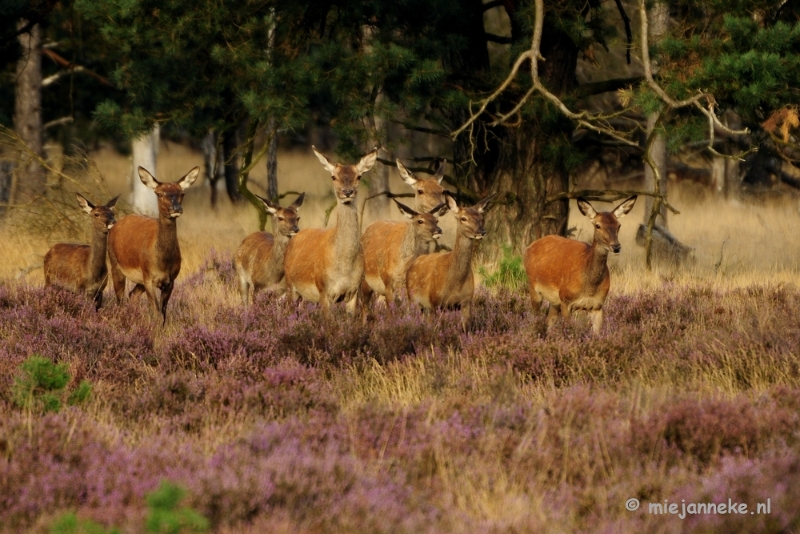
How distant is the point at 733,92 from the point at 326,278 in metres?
4.94

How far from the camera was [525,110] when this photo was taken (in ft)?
42.3

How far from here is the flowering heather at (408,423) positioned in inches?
195

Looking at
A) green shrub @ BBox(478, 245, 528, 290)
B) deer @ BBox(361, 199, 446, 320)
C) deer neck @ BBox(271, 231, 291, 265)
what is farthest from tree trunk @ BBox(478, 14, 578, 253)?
deer neck @ BBox(271, 231, 291, 265)

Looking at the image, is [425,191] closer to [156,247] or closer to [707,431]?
[156,247]

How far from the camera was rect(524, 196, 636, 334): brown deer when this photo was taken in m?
9.84

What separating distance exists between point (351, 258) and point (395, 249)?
154 cm

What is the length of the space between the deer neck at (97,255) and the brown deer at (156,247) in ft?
0.58

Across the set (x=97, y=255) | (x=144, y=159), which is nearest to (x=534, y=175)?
(x=97, y=255)

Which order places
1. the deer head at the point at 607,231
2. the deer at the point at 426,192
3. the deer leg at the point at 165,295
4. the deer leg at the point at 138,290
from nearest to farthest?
the deer head at the point at 607,231 → the deer leg at the point at 165,295 → the deer leg at the point at 138,290 → the deer at the point at 426,192

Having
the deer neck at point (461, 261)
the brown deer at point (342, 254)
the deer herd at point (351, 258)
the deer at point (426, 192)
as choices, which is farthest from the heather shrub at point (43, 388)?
the deer at point (426, 192)

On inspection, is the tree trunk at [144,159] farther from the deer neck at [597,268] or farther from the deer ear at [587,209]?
the deer neck at [597,268]

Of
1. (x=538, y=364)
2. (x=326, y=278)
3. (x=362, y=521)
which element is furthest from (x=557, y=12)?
(x=362, y=521)

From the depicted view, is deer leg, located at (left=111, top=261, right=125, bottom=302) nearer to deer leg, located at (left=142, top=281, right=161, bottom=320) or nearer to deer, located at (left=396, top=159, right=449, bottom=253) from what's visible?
deer leg, located at (left=142, top=281, right=161, bottom=320)

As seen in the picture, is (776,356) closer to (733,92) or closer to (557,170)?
(733,92)
